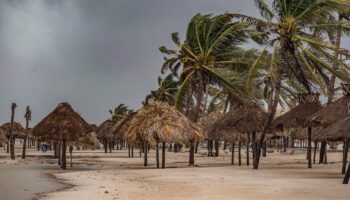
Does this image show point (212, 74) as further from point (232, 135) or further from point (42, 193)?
point (42, 193)

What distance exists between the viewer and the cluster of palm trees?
72.3 ft

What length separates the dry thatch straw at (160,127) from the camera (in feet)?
80.0

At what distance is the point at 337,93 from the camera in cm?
3412

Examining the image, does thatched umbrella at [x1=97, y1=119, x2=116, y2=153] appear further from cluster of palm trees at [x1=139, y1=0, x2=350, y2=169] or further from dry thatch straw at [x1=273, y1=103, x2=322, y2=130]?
dry thatch straw at [x1=273, y1=103, x2=322, y2=130]

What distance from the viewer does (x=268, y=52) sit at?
80.9 feet

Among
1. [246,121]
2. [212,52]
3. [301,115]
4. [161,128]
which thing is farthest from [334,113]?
[212,52]

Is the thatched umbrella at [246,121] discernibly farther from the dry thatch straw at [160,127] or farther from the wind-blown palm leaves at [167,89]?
the wind-blown palm leaves at [167,89]

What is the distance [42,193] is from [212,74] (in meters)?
16.9

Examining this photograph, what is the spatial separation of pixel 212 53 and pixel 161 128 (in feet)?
26.6

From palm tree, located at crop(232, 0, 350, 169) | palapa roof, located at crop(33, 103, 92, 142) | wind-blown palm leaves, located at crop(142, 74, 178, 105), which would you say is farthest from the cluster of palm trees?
wind-blown palm leaves, located at crop(142, 74, 178, 105)

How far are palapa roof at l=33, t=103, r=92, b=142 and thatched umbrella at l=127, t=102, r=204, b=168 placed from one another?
2.73m

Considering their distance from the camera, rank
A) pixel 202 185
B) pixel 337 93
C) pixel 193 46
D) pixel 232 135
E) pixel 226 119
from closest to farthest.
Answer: pixel 202 185
pixel 226 119
pixel 232 135
pixel 193 46
pixel 337 93

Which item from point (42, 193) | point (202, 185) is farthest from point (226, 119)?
point (42, 193)

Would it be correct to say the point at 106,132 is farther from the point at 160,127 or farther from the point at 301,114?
the point at 301,114
